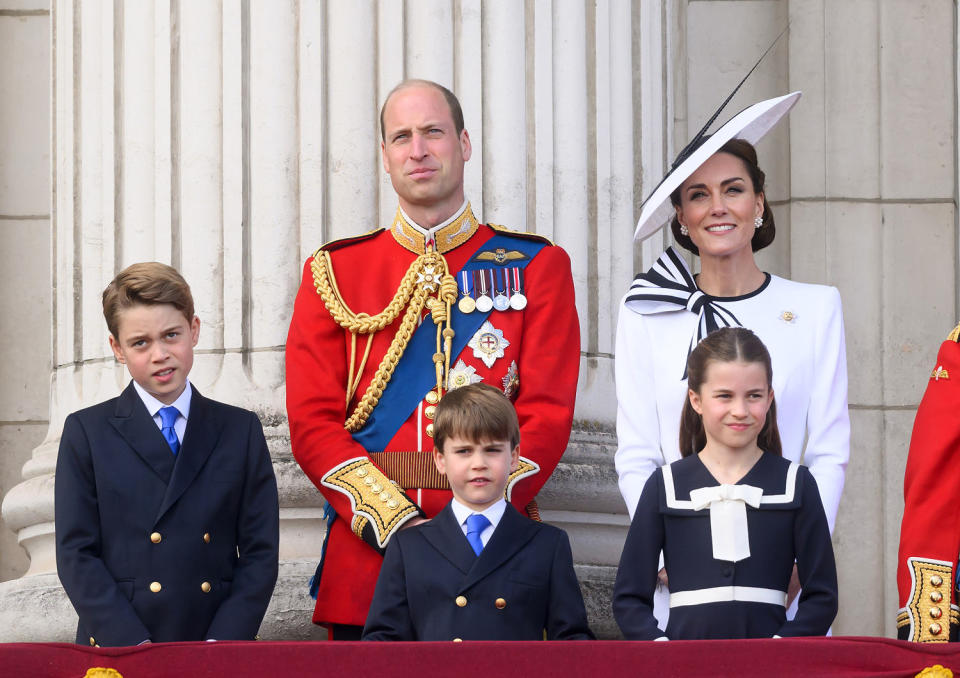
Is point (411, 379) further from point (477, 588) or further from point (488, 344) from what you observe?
point (477, 588)

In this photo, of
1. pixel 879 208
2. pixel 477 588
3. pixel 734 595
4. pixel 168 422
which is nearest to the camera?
pixel 734 595

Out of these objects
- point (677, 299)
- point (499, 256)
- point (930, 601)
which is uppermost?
point (499, 256)

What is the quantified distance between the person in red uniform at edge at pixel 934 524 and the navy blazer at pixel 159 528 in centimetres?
153

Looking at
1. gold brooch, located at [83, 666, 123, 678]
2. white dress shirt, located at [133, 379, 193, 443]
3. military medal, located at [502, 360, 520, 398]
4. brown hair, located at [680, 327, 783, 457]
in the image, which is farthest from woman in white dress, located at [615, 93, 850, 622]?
gold brooch, located at [83, 666, 123, 678]

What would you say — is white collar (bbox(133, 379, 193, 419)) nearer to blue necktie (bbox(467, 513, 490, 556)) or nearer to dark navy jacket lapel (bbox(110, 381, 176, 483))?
dark navy jacket lapel (bbox(110, 381, 176, 483))

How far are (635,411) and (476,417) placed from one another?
0.55 m

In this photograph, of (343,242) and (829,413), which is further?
(343,242)

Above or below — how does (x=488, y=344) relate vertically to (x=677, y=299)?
below

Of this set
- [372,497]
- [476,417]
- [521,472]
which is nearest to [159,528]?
[372,497]

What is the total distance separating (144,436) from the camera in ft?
14.0

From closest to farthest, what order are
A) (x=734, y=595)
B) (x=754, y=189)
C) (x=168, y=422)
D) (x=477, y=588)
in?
(x=734, y=595) < (x=477, y=588) < (x=168, y=422) < (x=754, y=189)

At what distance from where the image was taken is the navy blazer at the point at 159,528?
13.6 feet

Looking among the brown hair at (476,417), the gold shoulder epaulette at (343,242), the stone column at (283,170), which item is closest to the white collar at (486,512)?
the brown hair at (476,417)

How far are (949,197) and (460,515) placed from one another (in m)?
3.58
